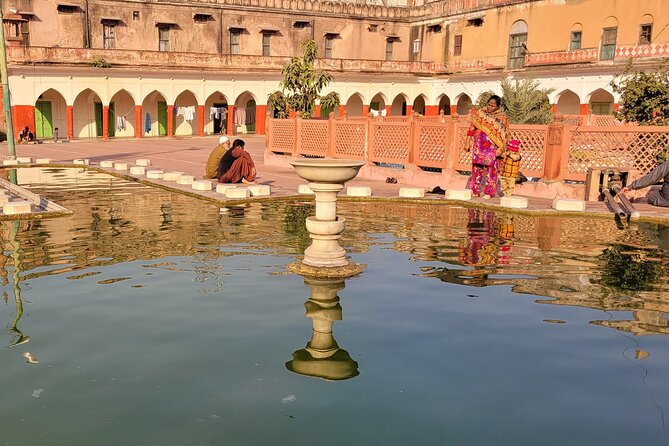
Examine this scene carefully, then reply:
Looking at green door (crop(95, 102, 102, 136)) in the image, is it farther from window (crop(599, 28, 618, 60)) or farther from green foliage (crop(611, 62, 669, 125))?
green foliage (crop(611, 62, 669, 125))

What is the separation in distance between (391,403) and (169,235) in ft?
17.3

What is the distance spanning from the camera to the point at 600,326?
4.74m

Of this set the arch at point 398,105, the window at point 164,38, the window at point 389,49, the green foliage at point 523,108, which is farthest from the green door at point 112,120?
the green foliage at point 523,108

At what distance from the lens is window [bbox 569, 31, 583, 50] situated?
33.1 meters

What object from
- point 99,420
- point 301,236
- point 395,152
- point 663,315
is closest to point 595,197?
point 395,152

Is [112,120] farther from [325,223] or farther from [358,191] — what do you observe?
[325,223]

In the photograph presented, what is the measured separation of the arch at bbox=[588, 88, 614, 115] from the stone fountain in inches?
1136

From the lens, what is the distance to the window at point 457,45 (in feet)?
129

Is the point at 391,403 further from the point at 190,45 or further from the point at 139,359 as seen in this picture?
the point at 190,45

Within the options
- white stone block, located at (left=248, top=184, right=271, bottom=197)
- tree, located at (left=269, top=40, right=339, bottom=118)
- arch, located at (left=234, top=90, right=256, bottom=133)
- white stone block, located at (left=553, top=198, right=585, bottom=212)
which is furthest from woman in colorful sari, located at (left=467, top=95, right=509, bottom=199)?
arch, located at (left=234, top=90, right=256, bottom=133)

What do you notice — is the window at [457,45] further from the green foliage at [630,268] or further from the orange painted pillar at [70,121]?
the green foliage at [630,268]

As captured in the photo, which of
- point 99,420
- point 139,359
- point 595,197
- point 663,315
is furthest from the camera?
point 595,197

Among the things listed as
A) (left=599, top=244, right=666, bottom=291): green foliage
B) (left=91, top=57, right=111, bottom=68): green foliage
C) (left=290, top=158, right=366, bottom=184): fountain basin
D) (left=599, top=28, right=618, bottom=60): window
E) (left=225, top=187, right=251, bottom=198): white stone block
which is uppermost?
(left=599, top=28, right=618, bottom=60): window

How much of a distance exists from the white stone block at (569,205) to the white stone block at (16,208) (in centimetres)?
787
